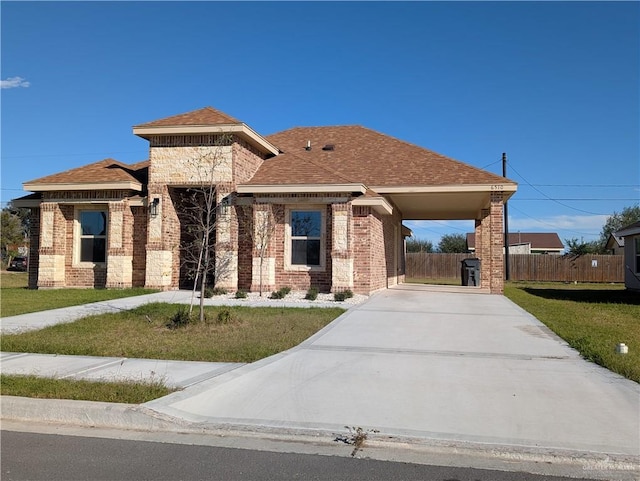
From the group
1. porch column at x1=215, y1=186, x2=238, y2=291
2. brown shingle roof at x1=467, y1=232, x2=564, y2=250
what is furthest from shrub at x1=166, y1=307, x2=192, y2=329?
brown shingle roof at x1=467, y1=232, x2=564, y2=250

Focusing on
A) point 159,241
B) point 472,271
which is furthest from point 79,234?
point 472,271

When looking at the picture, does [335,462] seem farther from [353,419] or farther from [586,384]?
[586,384]

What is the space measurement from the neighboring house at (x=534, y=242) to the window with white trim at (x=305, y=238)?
48.8 meters

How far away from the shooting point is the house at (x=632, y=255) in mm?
24547

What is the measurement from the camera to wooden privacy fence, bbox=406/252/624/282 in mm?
38156

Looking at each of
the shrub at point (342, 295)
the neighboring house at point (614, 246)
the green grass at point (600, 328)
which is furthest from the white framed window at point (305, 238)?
the neighboring house at point (614, 246)

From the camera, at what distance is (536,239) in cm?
6838

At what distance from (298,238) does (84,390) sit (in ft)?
37.5

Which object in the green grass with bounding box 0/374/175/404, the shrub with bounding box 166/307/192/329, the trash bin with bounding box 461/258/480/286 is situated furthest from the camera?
the trash bin with bounding box 461/258/480/286

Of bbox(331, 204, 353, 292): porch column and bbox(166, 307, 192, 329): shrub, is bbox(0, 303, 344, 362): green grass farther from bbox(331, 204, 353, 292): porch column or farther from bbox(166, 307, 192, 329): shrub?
bbox(331, 204, 353, 292): porch column

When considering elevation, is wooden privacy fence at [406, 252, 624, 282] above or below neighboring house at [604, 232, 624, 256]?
below

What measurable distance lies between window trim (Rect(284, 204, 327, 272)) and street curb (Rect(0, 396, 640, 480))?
11611 mm

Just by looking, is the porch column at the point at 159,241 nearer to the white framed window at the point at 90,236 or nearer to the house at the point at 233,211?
the house at the point at 233,211

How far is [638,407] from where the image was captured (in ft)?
19.3
